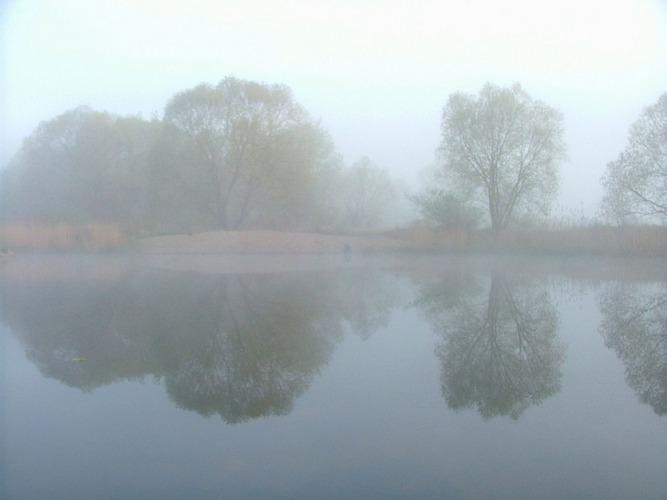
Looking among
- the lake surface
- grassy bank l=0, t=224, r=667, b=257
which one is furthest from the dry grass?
the lake surface

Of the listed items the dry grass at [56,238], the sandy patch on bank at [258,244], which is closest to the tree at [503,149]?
the sandy patch on bank at [258,244]

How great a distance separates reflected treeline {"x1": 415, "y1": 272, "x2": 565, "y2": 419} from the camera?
5785mm

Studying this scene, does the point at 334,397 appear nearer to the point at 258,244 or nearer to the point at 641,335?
the point at 641,335

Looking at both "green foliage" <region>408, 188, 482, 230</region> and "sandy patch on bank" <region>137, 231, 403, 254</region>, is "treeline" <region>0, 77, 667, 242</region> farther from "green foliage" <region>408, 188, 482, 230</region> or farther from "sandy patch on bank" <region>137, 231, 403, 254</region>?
"sandy patch on bank" <region>137, 231, 403, 254</region>

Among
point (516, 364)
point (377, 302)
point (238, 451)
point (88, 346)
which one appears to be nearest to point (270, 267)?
point (377, 302)

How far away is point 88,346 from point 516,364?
5.24 meters

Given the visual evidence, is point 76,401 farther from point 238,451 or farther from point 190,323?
point 190,323

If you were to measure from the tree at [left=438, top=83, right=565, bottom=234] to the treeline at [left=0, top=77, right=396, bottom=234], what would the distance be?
36.9 ft

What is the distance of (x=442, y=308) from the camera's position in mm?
10602

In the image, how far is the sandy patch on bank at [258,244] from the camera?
2806cm

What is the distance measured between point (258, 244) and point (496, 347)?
2200 cm

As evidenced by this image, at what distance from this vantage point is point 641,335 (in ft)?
27.0

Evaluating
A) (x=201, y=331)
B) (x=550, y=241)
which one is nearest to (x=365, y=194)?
(x=550, y=241)

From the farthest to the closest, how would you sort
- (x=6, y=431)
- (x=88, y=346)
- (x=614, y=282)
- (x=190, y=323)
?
1. (x=614, y=282)
2. (x=190, y=323)
3. (x=88, y=346)
4. (x=6, y=431)
